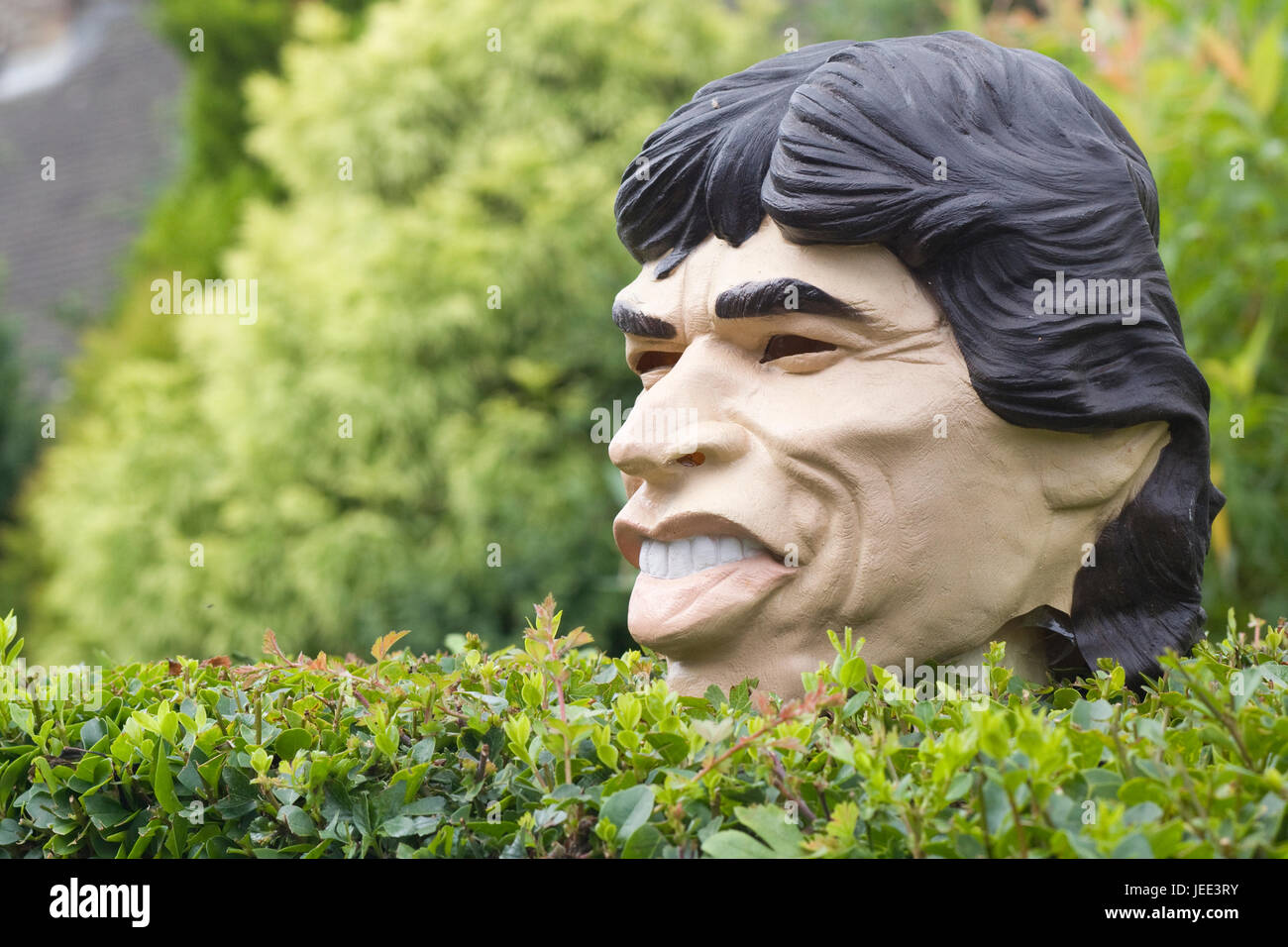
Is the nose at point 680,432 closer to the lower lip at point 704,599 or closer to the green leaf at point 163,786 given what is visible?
the lower lip at point 704,599

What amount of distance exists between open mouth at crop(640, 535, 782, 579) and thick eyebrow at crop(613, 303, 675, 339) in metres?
0.40

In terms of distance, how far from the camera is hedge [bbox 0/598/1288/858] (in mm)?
1505

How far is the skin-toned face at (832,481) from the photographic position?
2.26 metres

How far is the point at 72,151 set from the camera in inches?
545

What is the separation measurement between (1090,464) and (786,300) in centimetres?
64

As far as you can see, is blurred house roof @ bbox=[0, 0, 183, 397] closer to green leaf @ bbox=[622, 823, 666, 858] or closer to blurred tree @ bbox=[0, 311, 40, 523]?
blurred tree @ bbox=[0, 311, 40, 523]

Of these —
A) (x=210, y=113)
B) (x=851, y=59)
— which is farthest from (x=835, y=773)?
(x=210, y=113)

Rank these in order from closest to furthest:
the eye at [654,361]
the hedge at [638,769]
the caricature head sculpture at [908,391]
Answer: the hedge at [638,769]
the caricature head sculpture at [908,391]
the eye at [654,361]

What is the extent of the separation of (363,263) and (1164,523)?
15.6 feet

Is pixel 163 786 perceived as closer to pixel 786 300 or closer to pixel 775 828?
pixel 775 828

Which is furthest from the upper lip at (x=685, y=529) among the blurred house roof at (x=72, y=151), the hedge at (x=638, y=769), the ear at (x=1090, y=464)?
the blurred house roof at (x=72, y=151)

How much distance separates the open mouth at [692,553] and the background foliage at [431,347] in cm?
326

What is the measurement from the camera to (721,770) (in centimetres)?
166
